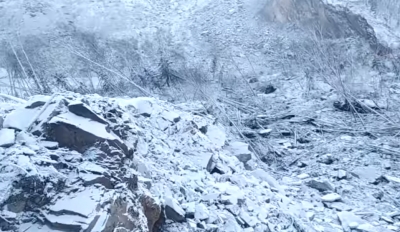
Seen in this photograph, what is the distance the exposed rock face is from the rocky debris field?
4.57 m

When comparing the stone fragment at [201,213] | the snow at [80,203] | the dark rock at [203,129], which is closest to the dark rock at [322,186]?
the dark rock at [203,129]

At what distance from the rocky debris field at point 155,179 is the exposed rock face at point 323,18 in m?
4.57

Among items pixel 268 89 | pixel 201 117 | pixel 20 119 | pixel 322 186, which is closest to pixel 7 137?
pixel 20 119

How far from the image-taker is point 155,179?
320 cm

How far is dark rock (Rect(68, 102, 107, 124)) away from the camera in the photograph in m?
2.79

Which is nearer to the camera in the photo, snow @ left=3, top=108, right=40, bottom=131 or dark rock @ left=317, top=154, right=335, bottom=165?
snow @ left=3, top=108, right=40, bottom=131

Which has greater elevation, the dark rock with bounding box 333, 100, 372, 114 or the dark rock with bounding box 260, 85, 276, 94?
the dark rock with bounding box 333, 100, 372, 114

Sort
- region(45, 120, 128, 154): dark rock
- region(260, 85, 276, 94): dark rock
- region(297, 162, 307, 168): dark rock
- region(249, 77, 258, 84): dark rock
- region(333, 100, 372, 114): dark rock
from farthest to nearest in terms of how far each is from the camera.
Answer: region(249, 77, 258, 84): dark rock, region(260, 85, 276, 94): dark rock, region(333, 100, 372, 114): dark rock, region(297, 162, 307, 168): dark rock, region(45, 120, 128, 154): dark rock

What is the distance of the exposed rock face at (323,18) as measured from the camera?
9279 mm

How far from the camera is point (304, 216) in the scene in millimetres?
3906

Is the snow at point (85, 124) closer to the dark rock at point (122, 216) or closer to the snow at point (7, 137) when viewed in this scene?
the snow at point (7, 137)

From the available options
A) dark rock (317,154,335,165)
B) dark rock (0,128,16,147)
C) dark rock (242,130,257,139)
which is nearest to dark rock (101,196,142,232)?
dark rock (0,128,16,147)

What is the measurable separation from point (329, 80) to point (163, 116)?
12.6ft

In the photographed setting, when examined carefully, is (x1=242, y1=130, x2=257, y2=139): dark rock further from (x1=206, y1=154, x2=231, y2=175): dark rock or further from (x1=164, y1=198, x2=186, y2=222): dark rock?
(x1=164, y1=198, x2=186, y2=222): dark rock
